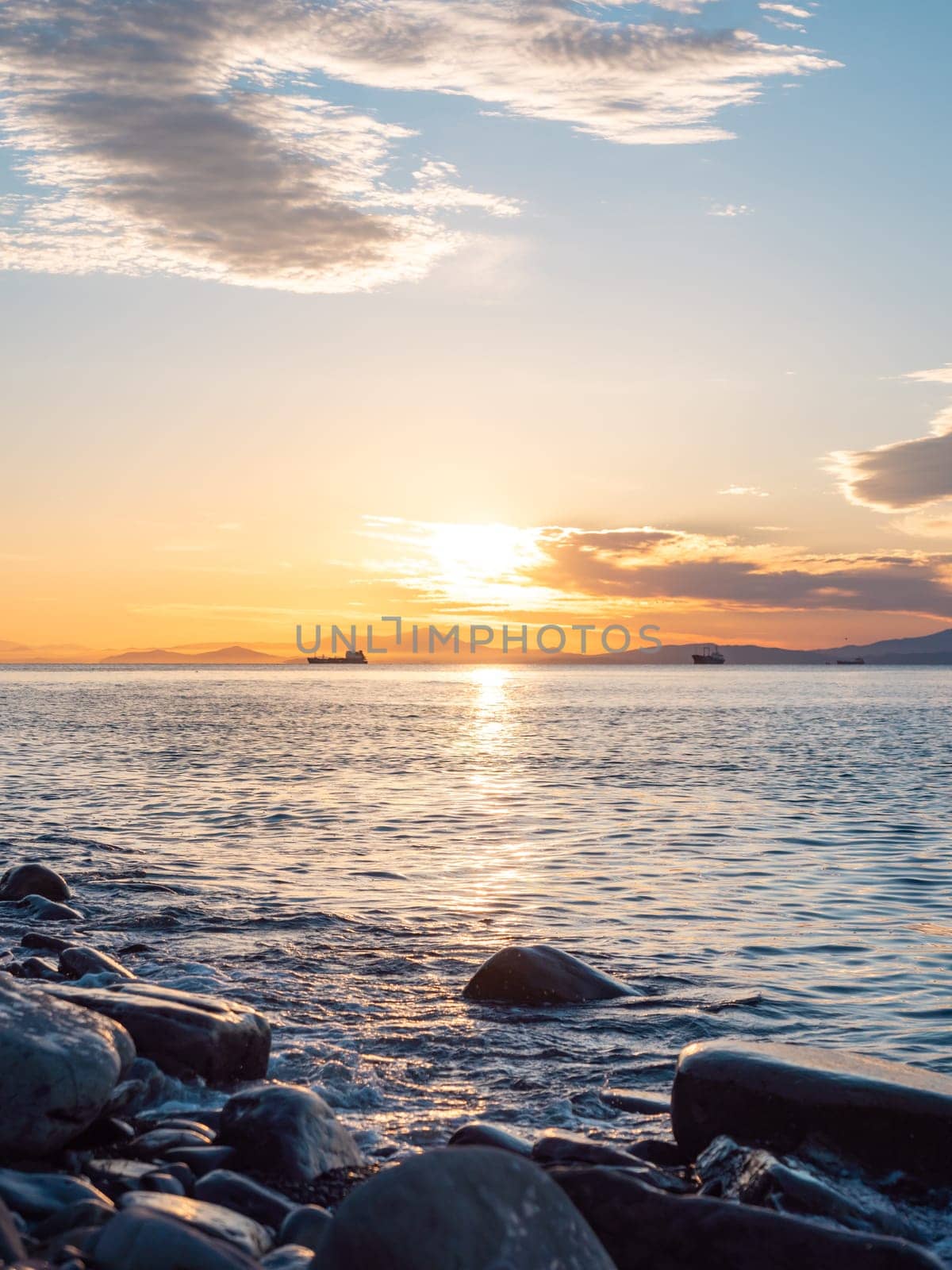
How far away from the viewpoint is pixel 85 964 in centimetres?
1018

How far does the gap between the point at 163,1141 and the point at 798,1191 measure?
11.8 ft

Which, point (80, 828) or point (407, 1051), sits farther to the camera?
point (80, 828)

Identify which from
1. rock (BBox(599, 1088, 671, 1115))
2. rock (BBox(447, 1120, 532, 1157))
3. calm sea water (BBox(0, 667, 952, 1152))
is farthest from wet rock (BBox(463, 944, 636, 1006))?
rock (BBox(447, 1120, 532, 1157))

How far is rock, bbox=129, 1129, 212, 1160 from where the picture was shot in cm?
638

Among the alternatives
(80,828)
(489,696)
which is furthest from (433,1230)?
(489,696)

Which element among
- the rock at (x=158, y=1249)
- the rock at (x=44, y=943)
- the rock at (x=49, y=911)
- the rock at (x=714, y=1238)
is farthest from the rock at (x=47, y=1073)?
the rock at (x=49, y=911)

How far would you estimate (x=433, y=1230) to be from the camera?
4027 millimetres

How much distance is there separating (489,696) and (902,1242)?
109797 millimetres

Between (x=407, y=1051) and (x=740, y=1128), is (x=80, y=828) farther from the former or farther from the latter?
(x=740, y=1128)

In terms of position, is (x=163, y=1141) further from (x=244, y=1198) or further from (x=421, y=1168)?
(x=421, y=1168)

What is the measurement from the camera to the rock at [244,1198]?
5.54 metres

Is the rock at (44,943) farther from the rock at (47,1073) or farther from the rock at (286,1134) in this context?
the rock at (286,1134)

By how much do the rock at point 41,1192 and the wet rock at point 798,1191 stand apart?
3.42 metres

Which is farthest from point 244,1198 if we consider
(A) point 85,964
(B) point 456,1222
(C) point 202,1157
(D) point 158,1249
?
(A) point 85,964
